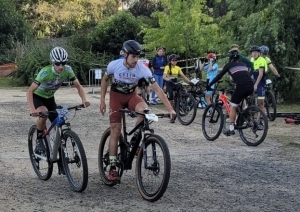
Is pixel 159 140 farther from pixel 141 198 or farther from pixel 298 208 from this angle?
pixel 298 208

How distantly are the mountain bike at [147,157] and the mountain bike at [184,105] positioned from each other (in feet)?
22.4

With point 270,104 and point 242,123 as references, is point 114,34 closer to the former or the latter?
point 270,104

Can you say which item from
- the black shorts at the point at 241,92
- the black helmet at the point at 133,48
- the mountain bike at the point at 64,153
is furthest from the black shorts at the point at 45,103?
the black shorts at the point at 241,92

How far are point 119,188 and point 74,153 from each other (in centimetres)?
74

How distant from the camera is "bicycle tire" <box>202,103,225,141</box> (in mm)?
11552

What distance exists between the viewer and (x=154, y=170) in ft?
22.3

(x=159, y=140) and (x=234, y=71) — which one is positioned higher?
(x=234, y=71)

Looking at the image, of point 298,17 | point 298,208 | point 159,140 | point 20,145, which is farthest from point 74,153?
point 298,17

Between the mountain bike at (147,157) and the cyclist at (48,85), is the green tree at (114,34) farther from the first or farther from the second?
the mountain bike at (147,157)

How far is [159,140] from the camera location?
21.7 ft

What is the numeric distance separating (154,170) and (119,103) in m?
1.07

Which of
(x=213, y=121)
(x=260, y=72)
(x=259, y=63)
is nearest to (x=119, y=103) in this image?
(x=213, y=121)

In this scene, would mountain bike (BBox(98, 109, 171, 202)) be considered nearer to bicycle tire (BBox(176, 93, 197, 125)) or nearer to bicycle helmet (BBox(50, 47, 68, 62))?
bicycle helmet (BBox(50, 47, 68, 62))

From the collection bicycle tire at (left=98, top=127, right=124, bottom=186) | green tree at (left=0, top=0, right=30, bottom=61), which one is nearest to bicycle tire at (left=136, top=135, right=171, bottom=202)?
bicycle tire at (left=98, top=127, right=124, bottom=186)
